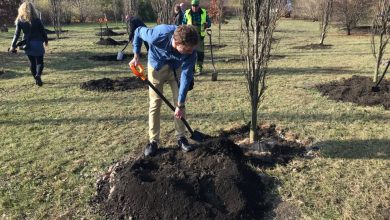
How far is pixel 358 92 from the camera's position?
7082 mm

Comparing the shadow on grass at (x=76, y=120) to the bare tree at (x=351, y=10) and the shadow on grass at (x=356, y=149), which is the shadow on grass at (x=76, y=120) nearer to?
the shadow on grass at (x=356, y=149)

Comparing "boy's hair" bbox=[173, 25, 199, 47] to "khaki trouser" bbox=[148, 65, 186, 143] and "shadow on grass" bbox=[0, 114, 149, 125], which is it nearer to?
"khaki trouser" bbox=[148, 65, 186, 143]

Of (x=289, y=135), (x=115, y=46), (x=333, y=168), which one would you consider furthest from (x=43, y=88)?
(x=115, y=46)

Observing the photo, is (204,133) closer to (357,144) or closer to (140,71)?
(140,71)

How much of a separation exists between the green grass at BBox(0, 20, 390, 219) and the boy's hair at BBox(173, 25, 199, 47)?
3.96 feet

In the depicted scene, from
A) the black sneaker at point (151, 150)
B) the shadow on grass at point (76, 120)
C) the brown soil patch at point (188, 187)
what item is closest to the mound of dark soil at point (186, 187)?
the brown soil patch at point (188, 187)

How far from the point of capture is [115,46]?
1638 centimetres

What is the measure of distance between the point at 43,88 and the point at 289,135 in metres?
5.87

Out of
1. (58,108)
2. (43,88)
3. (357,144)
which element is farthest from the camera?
(43,88)

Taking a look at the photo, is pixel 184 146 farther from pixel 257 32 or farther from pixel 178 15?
pixel 178 15

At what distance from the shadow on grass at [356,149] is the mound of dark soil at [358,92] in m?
1.77

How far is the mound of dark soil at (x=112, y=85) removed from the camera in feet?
26.7

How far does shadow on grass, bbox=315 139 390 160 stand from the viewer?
450cm

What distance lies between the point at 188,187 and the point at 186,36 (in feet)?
4.72
